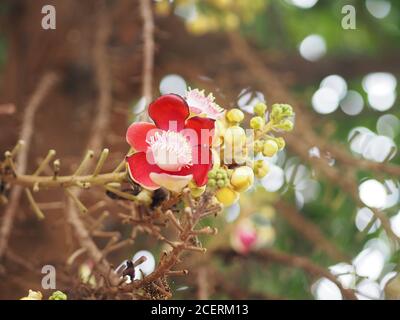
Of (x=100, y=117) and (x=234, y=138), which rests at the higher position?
(x=100, y=117)

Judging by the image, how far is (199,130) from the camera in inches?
23.0

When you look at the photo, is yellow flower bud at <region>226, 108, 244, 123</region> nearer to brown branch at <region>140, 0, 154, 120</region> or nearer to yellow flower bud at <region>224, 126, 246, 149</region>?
yellow flower bud at <region>224, 126, 246, 149</region>

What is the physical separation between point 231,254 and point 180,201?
1.96 feet

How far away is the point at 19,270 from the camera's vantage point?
848 mm

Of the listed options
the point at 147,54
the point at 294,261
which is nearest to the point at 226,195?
the point at 147,54

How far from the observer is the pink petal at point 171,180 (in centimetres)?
55

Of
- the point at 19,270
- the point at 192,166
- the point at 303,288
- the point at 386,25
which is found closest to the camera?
the point at 192,166

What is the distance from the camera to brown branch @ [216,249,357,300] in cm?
76

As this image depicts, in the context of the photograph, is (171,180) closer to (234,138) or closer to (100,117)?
(234,138)

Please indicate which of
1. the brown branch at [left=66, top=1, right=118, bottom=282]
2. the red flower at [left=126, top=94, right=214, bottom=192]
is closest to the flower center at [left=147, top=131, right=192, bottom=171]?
the red flower at [left=126, top=94, right=214, bottom=192]

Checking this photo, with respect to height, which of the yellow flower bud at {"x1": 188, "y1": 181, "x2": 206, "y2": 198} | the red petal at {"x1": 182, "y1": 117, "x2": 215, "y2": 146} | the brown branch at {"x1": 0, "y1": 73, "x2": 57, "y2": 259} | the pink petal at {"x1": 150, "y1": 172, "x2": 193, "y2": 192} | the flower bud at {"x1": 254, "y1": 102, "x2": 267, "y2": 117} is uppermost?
the brown branch at {"x1": 0, "y1": 73, "x2": 57, "y2": 259}

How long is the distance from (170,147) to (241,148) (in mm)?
62
